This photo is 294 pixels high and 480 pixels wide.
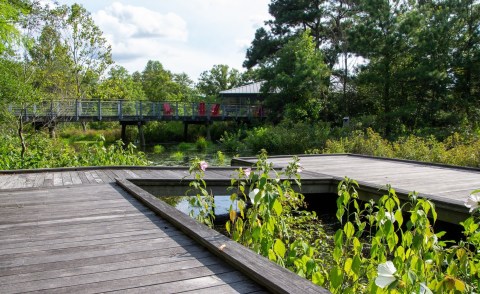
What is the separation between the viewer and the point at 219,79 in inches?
1789

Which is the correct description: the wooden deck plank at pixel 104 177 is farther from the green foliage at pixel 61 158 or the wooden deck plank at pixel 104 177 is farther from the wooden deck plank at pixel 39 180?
the green foliage at pixel 61 158

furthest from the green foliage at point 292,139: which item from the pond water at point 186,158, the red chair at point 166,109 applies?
the red chair at point 166,109

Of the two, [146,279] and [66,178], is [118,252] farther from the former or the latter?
[66,178]

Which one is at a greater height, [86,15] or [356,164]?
[86,15]

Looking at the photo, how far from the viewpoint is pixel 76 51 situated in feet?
79.3

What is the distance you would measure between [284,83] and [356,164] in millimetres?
14811

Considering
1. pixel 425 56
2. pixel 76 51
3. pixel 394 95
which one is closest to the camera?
pixel 425 56

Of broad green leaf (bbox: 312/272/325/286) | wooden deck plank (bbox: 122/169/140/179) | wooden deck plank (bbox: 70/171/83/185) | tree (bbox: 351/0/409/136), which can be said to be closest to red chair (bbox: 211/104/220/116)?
tree (bbox: 351/0/409/136)

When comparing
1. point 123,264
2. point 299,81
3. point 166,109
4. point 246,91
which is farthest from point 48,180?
point 246,91

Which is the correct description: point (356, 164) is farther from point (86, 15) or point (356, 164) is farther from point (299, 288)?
point (86, 15)

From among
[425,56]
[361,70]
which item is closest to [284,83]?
[361,70]

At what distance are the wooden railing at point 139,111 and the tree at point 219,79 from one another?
1719cm

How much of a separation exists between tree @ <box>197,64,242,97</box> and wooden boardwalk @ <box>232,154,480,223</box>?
35.8 metres

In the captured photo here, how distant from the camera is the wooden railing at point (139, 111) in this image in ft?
63.0
